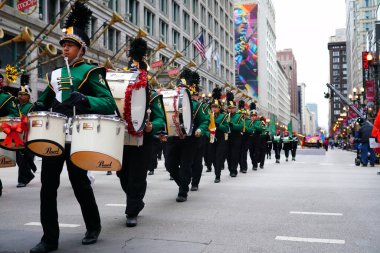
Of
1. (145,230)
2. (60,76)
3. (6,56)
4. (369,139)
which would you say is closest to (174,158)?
(145,230)

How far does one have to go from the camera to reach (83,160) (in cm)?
427

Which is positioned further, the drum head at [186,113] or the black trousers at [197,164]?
the black trousers at [197,164]

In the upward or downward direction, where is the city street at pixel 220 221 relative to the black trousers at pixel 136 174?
downward

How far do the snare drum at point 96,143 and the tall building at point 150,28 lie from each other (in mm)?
8346

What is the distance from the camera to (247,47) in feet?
410

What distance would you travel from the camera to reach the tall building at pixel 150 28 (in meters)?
27.0

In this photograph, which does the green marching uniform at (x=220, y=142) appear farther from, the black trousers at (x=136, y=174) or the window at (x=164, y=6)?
the window at (x=164, y=6)

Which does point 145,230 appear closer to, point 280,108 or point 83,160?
point 83,160

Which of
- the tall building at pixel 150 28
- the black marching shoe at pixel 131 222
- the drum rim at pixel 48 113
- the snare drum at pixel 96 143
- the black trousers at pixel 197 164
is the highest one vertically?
the tall building at pixel 150 28

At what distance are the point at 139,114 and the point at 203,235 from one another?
1.64 metres


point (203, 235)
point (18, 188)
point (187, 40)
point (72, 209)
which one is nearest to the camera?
point (203, 235)

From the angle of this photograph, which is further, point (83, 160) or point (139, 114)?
point (139, 114)

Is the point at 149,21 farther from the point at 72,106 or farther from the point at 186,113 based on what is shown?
the point at 72,106

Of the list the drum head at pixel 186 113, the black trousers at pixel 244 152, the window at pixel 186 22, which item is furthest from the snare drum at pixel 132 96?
the window at pixel 186 22
